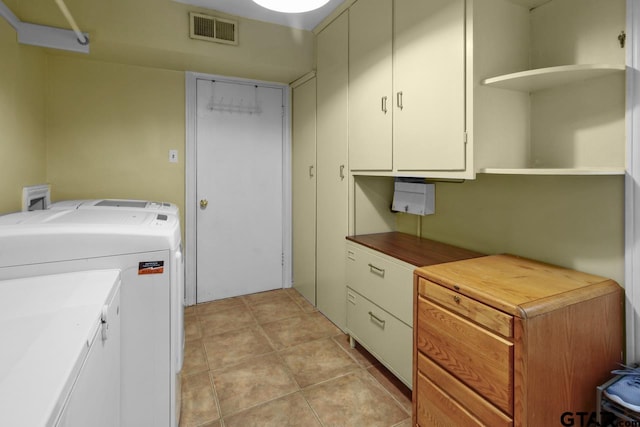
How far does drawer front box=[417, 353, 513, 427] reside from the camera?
1188 mm

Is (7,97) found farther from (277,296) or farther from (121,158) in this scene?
(277,296)

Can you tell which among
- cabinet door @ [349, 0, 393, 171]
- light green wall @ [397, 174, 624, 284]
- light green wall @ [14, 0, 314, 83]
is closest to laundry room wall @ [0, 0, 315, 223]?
light green wall @ [14, 0, 314, 83]

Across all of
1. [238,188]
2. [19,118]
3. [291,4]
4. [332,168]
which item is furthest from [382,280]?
[19,118]

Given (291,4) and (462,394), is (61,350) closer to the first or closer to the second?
(462,394)

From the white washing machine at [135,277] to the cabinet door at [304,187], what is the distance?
66.5 inches

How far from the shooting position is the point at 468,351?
4.23ft

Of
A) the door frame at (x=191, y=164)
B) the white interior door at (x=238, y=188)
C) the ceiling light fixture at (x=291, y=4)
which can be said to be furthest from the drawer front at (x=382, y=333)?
the ceiling light fixture at (x=291, y=4)

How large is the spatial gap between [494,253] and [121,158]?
9.63 feet

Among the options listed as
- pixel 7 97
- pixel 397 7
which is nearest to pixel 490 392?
pixel 397 7

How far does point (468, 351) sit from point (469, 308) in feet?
0.54

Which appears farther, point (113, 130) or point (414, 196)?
point (113, 130)

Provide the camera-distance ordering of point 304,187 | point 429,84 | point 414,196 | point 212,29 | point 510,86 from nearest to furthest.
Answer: point 510,86
point 429,84
point 414,196
point 212,29
point 304,187

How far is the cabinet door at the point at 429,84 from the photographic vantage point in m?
1.58

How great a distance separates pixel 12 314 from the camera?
3.10 feet
